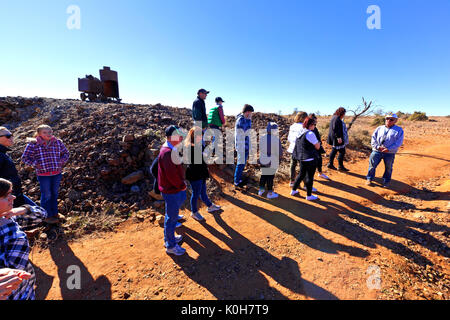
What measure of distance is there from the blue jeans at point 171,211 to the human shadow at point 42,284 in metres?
1.46

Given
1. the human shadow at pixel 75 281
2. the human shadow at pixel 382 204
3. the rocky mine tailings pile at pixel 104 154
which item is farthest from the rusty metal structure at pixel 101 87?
the human shadow at pixel 382 204

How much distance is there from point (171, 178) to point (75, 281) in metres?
1.81

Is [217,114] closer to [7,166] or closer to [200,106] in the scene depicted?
[200,106]

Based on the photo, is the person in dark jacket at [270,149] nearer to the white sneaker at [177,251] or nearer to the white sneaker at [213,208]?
the white sneaker at [213,208]

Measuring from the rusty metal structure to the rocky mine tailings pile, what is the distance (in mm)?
3315

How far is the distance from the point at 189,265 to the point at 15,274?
5.74ft

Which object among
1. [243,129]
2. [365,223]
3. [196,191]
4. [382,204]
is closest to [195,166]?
[196,191]

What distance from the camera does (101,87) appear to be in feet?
38.3

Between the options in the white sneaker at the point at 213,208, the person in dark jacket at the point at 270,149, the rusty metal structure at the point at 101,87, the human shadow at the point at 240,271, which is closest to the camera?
the human shadow at the point at 240,271

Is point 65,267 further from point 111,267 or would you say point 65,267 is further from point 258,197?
point 258,197

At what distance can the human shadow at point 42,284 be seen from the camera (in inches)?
87.7

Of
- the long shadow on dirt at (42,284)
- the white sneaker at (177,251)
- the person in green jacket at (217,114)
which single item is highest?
the person in green jacket at (217,114)

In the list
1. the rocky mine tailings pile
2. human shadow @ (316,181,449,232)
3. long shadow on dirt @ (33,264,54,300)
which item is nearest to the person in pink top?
the rocky mine tailings pile

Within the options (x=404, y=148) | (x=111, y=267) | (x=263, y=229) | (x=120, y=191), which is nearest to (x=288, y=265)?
(x=263, y=229)
